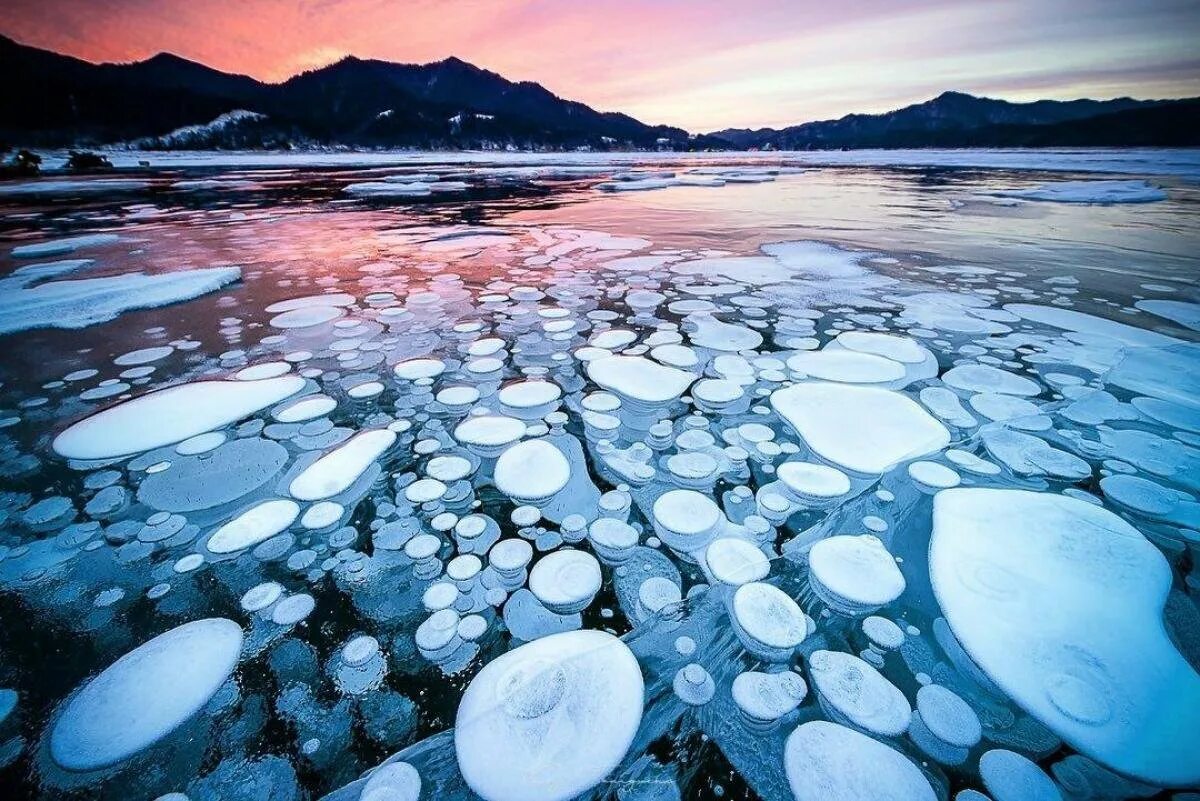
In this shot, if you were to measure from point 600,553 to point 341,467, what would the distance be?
3.19 feet

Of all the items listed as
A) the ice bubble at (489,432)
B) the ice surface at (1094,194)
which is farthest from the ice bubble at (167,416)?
the ice surface at (1094,194)

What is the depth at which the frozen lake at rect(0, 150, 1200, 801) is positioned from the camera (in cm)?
91

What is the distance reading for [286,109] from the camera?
102 metres

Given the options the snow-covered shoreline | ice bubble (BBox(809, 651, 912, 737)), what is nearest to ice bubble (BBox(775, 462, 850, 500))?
ice bubble (BBox(809, 651, 912, 737))

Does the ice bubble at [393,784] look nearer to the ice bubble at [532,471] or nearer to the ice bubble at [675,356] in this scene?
the ice bubble at [532,471]

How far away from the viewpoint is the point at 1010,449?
1.76 meters

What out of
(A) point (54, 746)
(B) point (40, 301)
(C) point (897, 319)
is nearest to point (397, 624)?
(A) point (54, 746)

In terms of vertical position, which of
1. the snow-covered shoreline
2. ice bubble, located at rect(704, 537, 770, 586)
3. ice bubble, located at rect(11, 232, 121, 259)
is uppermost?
the snow-covered shoreline

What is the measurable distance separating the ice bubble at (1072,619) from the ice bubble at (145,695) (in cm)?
170

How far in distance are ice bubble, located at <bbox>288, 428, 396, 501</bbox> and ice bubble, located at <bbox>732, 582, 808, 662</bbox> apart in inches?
50.4

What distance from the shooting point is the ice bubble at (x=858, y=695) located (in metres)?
0.96

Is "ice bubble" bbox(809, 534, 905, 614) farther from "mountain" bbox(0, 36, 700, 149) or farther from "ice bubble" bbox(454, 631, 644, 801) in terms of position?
"mountain" bbox(0, 36, 700, 149)

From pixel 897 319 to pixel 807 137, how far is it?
508 ft

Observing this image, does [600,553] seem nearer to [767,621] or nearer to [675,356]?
[767,621]
